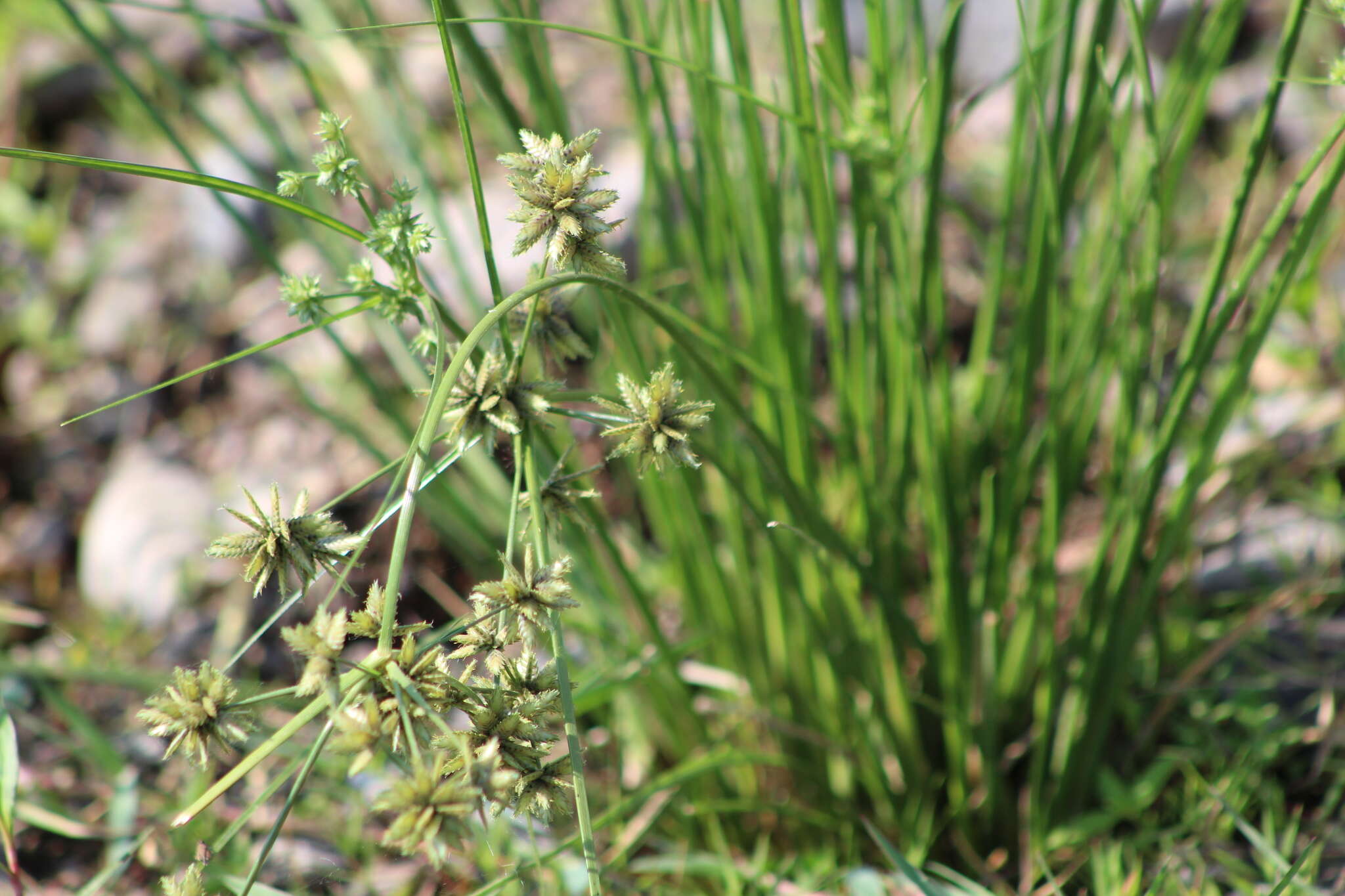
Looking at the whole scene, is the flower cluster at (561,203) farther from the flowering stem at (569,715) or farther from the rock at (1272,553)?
the rock at (1272,553)

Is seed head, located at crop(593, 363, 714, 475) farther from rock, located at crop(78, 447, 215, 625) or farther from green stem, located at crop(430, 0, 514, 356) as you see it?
rock, located at crop(78, 447, 215, 625)

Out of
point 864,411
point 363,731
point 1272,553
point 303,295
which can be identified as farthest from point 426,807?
point 1272,553

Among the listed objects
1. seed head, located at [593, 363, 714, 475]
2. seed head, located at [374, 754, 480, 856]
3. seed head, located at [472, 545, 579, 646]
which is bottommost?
seed head, located at [374, 754, 480, 856]

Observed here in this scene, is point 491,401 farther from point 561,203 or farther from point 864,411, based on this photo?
point 864,411


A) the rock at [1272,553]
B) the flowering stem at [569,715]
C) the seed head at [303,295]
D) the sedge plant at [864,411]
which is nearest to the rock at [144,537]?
the sedge plant at [864,411]

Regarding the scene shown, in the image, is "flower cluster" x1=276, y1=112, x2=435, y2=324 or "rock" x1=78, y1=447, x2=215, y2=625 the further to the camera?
"rock" x1=78, y1=447, x2=215, y2=625

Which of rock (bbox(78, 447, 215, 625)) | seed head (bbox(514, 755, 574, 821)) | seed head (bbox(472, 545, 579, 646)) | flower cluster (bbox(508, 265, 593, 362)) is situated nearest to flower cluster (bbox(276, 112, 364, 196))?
flower cluster (bbox(508, 265, 593, 362))
